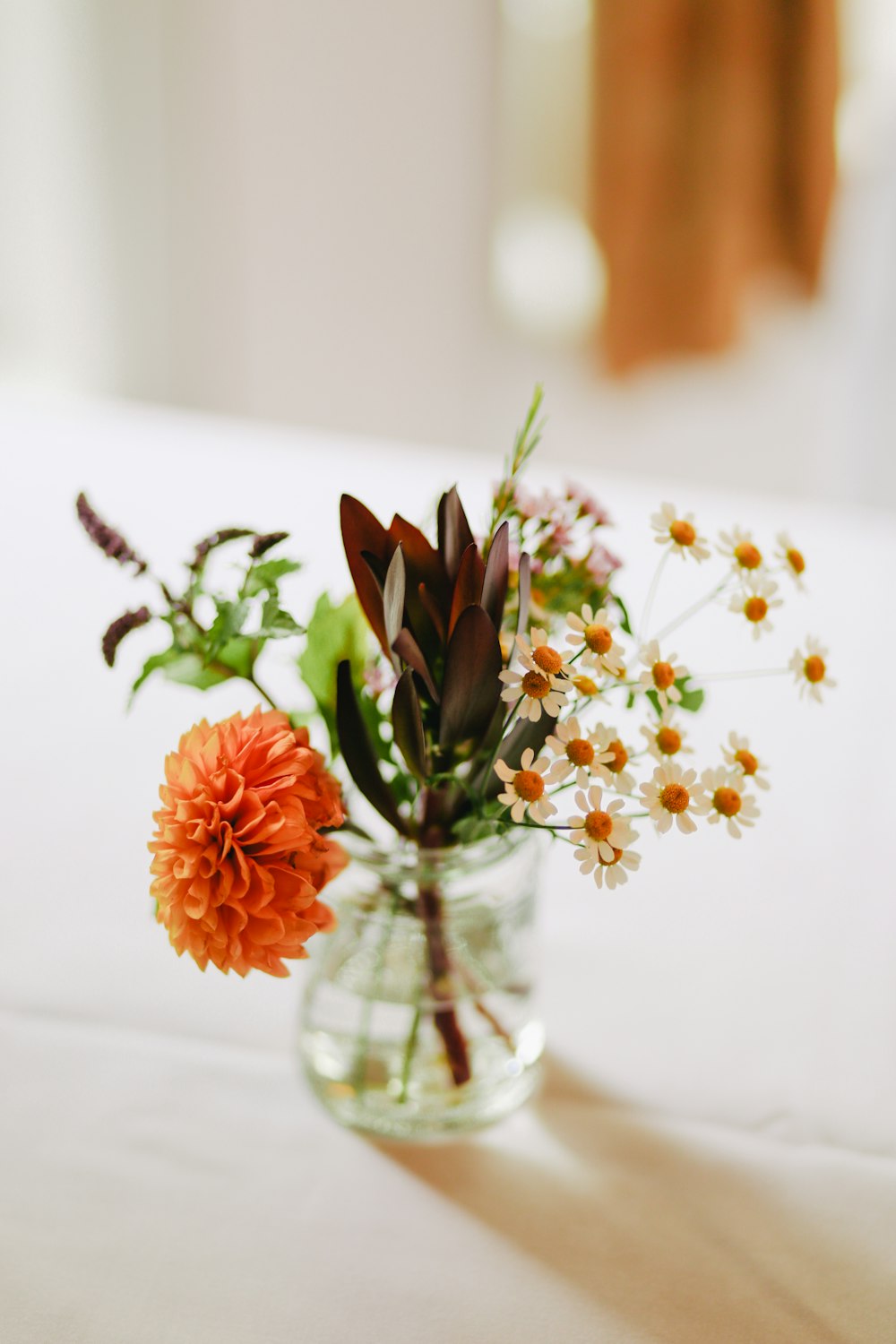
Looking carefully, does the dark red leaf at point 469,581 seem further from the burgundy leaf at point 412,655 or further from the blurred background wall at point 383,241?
the blurred background wall at point 383,241

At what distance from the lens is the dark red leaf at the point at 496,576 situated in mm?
479

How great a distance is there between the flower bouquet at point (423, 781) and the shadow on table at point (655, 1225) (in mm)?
30

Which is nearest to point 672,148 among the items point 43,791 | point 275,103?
point 275,103

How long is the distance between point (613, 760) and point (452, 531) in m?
0.12

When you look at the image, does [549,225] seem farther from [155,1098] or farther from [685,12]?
[155,1098]

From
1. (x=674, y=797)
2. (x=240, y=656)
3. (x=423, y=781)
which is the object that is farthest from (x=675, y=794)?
(x=240, y=656)

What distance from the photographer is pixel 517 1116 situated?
0.64 m

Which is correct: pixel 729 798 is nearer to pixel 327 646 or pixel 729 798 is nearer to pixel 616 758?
pixel 616 758

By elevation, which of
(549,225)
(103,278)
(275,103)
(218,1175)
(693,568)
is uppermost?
(275,103)

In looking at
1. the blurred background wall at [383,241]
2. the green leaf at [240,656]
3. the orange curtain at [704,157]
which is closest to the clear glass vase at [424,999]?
the green leaf at [240,656]

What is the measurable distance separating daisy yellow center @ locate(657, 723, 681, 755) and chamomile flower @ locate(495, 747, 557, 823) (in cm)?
6

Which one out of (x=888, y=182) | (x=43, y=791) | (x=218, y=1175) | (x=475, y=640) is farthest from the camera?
(x=888, y=182)

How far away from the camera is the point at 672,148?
2127 mm

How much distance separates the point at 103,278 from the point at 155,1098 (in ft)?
5.90
